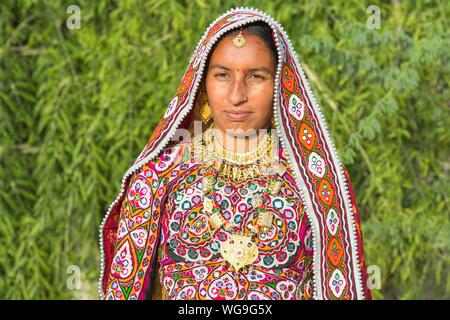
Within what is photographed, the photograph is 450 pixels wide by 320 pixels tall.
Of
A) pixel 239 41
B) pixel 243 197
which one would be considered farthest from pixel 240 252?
pixel 239 41

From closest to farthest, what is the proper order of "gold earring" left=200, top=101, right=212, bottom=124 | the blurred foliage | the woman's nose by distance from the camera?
1. the woman's nose
2. "gold earring" left=200, top=101, right=212, bottom=124
3. the blurred foliage

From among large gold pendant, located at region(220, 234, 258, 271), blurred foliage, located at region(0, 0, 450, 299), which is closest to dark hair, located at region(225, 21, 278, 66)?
large gold pendant, located at region(220, 234, 258, 271)

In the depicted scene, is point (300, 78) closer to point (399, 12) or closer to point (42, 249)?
point (399, 12)

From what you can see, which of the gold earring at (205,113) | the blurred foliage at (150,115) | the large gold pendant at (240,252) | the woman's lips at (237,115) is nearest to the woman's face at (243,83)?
the woman's lips at (237,115)

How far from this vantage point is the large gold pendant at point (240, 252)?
2.41 metres

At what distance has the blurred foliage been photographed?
4109 mm

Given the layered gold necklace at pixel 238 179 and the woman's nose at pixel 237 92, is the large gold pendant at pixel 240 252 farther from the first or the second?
the woman's nose at pixel 237 92

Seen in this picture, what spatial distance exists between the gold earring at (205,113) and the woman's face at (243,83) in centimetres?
11

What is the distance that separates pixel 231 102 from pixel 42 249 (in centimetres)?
225

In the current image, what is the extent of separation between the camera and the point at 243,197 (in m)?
2.46

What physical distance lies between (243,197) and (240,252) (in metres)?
0.14

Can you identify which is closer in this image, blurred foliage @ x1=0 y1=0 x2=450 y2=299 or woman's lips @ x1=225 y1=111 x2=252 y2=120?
woman's lips @ x1=225 y1=111 x2=252 y2=120

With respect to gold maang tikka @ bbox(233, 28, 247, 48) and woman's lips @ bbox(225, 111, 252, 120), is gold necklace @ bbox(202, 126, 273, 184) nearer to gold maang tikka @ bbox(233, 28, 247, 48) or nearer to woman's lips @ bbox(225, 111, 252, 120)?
woman's lips @ bbox(225, 111, 252, 120)

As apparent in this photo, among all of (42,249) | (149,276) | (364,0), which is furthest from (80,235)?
(149,276)
